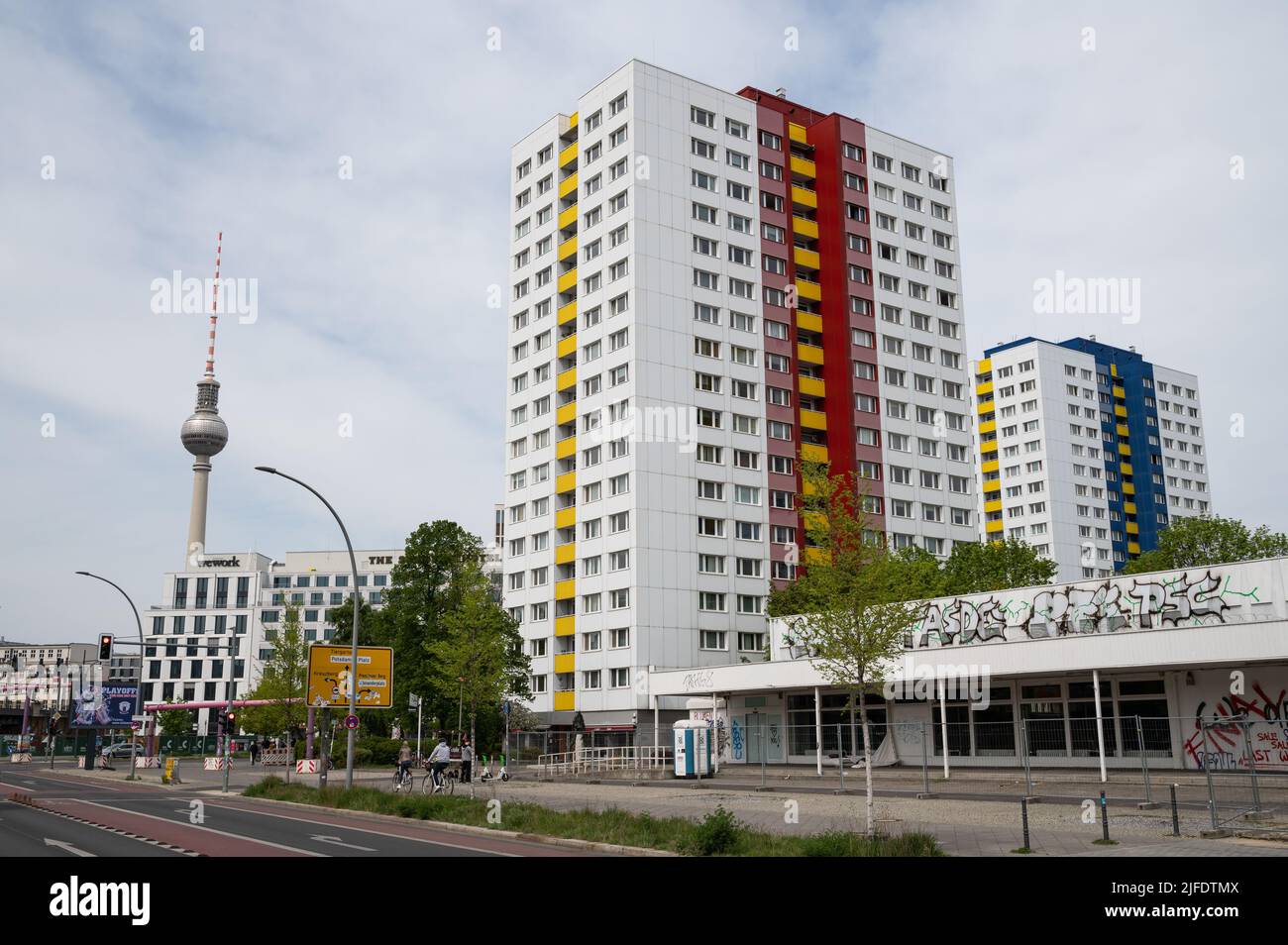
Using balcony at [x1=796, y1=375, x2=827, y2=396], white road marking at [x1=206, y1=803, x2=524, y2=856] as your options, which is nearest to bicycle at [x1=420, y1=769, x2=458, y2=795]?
white road marking at [x1=206, y1=803, x2=524, y2=856]

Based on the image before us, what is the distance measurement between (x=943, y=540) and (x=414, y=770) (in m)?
43.0

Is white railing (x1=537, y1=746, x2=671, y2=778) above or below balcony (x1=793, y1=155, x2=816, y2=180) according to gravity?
below

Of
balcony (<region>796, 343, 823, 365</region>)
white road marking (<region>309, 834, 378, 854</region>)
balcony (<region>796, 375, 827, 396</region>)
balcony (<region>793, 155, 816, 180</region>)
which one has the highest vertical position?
balcony (<region>793, 155, 816, 180</region>)

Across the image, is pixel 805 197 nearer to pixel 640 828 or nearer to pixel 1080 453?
pixel 1080 453

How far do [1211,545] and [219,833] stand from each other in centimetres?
8322

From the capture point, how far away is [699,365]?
7062 centimetres

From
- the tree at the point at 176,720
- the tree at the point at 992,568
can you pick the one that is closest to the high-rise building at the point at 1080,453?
the tree at the point at 992,568

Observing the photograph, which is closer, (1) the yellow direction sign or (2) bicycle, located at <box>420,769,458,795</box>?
(2) bicycle, located at <box>420,769,458,795</box>

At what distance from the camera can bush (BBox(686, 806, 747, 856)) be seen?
16312 millimetres

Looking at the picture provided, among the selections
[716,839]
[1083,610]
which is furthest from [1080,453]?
[716,839]

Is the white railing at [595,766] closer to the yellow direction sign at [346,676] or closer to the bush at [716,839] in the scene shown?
the yellow direction sign at [346,676]

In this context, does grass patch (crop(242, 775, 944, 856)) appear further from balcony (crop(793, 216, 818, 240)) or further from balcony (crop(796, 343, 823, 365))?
balcony (crop(793, 216, 818, 240))

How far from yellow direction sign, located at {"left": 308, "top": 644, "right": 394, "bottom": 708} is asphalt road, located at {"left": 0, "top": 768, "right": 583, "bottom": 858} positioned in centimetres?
382
